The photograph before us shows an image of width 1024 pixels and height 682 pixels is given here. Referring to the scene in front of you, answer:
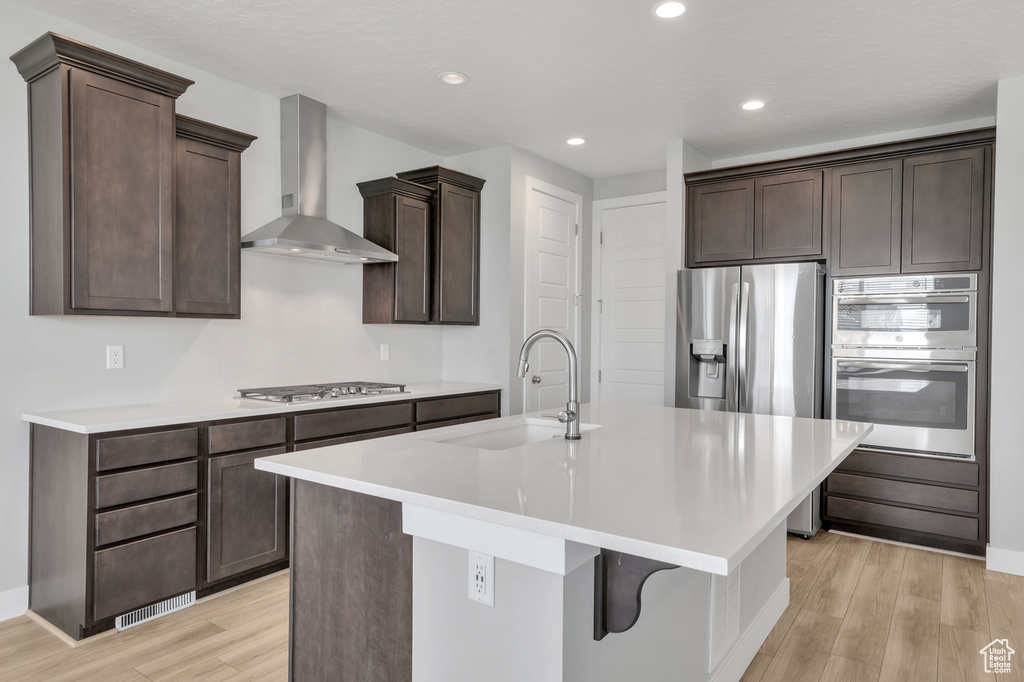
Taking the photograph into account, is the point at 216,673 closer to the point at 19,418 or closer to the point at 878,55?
the point at 19,418

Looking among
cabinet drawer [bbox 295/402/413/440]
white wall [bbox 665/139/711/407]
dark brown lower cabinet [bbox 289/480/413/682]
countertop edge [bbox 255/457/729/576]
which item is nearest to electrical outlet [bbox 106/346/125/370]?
cabinet drawer [bbox 295/402/413/440]

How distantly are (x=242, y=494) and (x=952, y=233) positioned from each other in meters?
4.13

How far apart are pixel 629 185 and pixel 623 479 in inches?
169

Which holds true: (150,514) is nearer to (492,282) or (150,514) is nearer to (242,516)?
(242,516)

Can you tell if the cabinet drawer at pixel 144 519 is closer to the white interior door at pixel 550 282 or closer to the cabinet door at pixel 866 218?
the white interior door at pixel 550 282

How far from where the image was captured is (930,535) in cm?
360

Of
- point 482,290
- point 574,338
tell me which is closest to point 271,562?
point 482,290

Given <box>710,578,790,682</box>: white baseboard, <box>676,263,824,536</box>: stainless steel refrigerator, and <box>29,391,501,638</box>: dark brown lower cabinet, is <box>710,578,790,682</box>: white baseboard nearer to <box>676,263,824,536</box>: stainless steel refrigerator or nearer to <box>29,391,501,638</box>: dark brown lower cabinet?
<box>676,263,824,536</box>: stainless steel refrigerator

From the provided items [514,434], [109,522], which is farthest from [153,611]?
[514,434]

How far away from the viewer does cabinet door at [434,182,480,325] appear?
4.23 metres

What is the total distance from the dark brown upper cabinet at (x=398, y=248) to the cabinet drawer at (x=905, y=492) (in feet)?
9.56

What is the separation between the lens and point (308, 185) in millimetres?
3607

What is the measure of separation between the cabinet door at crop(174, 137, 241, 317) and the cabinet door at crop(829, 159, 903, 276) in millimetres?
3600

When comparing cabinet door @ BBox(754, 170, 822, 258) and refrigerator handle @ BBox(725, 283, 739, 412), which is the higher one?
cabinet door @ BBox(754, 170, 822, 258)
